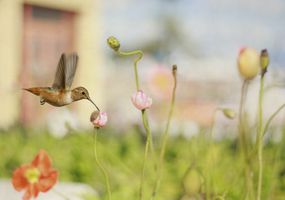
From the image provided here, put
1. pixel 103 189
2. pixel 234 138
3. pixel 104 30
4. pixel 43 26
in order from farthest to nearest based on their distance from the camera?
pixel 104 30
pixel 43 26
pixel 234 138
pixel 103 189

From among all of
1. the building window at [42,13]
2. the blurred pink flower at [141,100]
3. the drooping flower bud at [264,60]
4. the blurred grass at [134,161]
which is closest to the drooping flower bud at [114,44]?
the blurred pink flower at [141,100]

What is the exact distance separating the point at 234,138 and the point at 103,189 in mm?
525

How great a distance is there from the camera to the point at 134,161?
132 centimetres

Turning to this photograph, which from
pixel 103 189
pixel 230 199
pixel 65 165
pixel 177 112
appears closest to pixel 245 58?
pixel 230 199

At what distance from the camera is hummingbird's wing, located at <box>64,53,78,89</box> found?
49 centimetres

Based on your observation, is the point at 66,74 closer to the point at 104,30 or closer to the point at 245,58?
the point at 245,58

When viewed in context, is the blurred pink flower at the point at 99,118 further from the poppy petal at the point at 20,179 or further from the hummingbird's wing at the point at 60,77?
the poppy petal at the point at 20,179

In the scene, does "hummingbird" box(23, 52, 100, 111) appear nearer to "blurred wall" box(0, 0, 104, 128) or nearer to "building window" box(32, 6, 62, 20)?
"blurred wall" box(0, 0, 104, 128)

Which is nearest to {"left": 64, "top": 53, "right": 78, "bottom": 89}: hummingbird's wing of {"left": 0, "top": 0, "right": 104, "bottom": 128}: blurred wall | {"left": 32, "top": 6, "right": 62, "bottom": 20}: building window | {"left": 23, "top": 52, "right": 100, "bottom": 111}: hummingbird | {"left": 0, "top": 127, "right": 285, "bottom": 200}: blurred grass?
{"left": 23, "top": 52, "right": 100, "bottom": 111}: hummingbird

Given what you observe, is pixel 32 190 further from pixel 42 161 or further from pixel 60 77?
pixel 60 77

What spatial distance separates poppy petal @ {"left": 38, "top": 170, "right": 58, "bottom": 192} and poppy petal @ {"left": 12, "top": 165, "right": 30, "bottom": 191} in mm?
13

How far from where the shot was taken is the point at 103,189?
1.14 metres

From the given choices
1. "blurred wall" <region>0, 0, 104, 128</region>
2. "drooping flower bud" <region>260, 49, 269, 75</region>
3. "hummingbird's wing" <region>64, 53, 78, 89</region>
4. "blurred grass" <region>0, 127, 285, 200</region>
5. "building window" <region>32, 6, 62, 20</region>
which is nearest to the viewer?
"hummingbird's wing" <region>64, 53, 78, 89</region>

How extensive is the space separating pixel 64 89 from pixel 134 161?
2.72 feet
